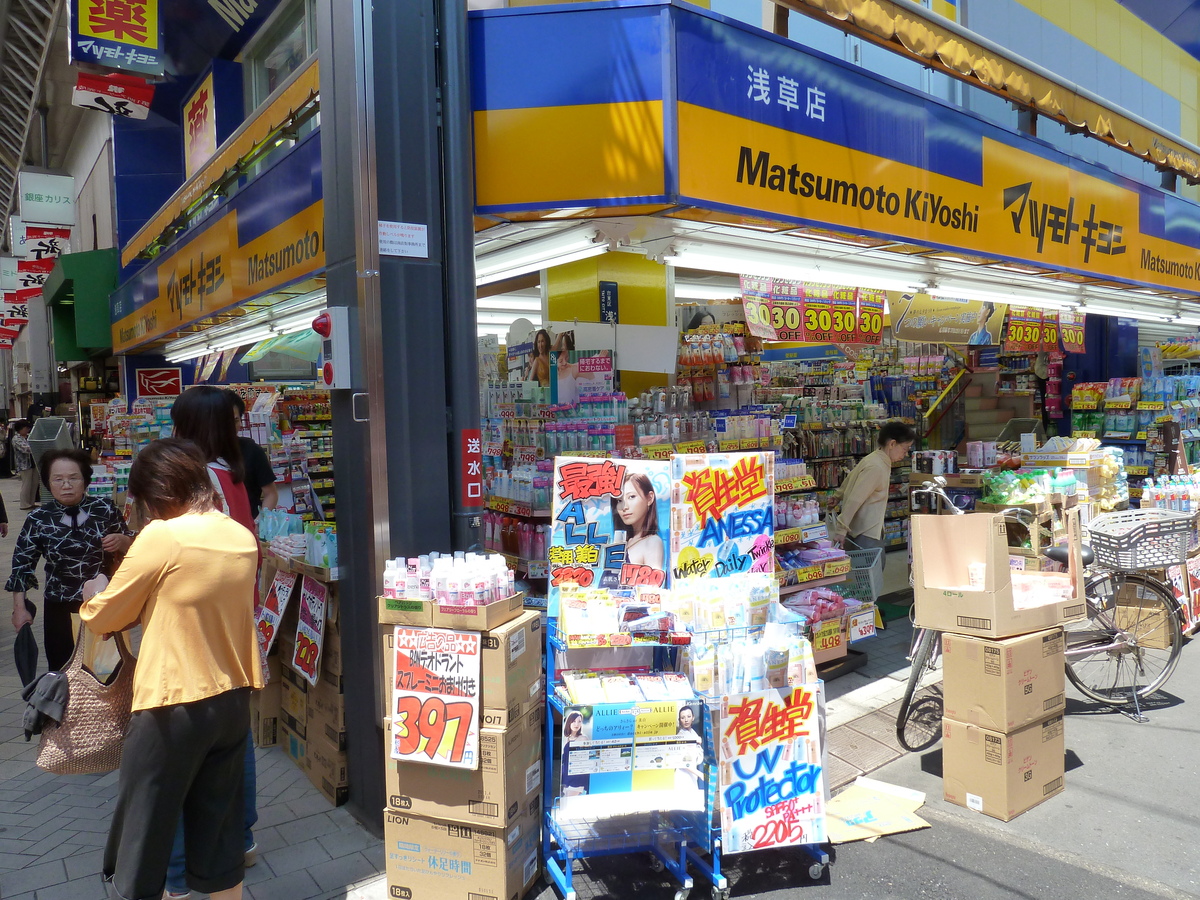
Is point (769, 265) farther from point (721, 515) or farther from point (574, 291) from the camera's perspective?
point (721, 515)

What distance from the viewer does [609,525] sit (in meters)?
3.90

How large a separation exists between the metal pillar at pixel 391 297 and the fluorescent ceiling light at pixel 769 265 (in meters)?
1.75

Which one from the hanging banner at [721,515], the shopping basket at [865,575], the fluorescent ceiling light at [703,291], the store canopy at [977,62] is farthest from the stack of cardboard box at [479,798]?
the fluorescent ceiling light at [703,291]

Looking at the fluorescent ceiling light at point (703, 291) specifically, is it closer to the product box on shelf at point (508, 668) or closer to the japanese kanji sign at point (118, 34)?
the japanese kanji sign at point (118, 34)

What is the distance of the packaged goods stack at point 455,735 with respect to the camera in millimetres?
2943

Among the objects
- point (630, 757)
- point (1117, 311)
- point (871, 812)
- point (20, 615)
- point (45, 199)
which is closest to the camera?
point (630, 757)

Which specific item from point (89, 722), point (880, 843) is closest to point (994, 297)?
point (880, 843)

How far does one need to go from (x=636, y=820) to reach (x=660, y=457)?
2.29 meters

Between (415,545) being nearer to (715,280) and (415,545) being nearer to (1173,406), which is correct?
(715,280)

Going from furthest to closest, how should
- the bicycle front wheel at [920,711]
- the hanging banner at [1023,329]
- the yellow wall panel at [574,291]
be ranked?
the hanging banner at [1023,329] → the yellow wall panel at [574,291] → the bicycle front wheel at [920,711]

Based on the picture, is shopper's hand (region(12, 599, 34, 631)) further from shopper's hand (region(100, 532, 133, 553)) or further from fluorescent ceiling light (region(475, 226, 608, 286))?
fluorescent ceiling light (region(475, 226, 608, 286))

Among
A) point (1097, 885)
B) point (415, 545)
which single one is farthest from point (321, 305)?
point (1097, 885)

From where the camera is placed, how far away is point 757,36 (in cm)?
422

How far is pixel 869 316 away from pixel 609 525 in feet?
17.9
